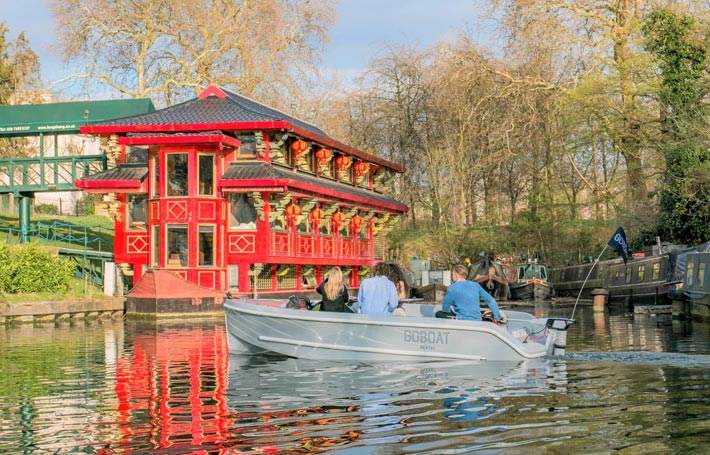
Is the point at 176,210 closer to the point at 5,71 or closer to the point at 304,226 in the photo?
the point at 304,226

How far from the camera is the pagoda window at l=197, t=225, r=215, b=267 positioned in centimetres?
3819

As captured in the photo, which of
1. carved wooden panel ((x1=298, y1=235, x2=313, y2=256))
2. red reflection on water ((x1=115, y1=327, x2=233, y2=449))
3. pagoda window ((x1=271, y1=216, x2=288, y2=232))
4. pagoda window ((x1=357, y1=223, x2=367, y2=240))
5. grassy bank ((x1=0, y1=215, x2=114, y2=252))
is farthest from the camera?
pagoda window ((x1=357, y1=223, x2=367, y2=240))

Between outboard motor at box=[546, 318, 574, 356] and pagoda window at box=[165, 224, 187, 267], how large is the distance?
22302 millimetres

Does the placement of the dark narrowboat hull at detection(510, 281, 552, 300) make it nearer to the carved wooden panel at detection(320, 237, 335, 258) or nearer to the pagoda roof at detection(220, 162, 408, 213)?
the carved wooden panel at detection(320, 237, 335, 258)

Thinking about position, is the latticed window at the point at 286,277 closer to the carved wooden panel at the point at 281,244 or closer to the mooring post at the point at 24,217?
the carved wooden panel at the point at 281,244

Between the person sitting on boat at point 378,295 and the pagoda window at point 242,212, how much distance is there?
2149 cm

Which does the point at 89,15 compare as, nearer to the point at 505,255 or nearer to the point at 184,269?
the point at 184,269

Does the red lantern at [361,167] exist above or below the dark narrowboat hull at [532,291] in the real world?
above

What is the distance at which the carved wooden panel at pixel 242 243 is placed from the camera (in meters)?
38.9

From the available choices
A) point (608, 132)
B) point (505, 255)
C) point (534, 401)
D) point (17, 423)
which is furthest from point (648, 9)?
point (17, 423)

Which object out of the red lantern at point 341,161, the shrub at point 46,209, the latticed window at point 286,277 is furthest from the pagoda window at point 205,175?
the shrub at point 46,209

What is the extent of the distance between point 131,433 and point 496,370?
6938mm

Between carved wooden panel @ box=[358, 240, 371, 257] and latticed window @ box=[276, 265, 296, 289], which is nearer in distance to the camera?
latticed window @ box=[276, 265, 296, 289]

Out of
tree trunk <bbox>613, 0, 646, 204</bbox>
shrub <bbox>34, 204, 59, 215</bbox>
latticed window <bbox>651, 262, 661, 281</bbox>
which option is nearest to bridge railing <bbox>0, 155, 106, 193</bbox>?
shrub <bbox>34, 204, 59, 215</bbox>
